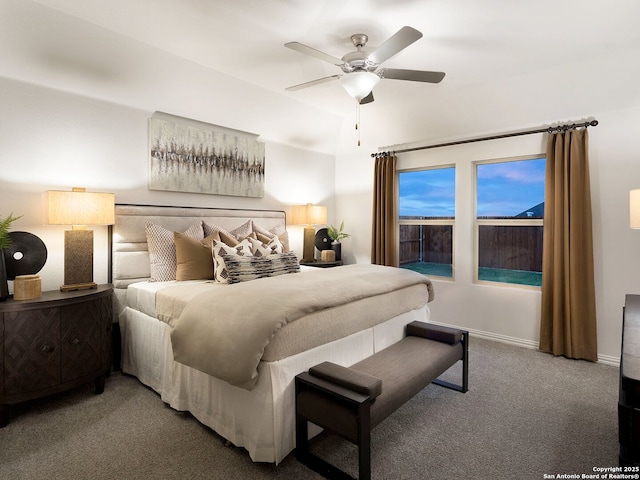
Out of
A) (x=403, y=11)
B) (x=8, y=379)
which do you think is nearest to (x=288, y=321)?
(x=8, y=379)

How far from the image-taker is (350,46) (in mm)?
3146

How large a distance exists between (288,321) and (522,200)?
12.0 ft

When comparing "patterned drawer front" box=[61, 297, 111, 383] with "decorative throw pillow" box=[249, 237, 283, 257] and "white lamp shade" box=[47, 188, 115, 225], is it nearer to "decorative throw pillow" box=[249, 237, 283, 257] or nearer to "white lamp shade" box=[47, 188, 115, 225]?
"white lamp shade" box=[47, 188, 115, 225]

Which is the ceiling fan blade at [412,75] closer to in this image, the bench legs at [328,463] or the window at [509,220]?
the window at [509,220]

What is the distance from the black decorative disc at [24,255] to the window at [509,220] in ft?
14.7

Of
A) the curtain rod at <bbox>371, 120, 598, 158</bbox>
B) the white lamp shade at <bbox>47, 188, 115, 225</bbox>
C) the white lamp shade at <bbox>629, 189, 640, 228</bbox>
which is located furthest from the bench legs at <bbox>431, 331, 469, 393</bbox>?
the white lamp shade at <bbox>47, 188, 115, 225</bbox>

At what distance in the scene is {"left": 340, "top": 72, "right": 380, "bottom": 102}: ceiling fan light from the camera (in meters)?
2.70

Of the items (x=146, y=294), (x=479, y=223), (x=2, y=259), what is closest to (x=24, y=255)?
(x=2, y=259)

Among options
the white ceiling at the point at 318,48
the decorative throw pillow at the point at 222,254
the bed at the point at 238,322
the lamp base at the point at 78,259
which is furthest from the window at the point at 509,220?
the lamp base at the point at 78,259

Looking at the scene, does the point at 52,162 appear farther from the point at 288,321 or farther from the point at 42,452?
the point at 288,321

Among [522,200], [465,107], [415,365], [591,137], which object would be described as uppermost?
[465,107]

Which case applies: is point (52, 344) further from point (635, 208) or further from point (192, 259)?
point (635, 208)

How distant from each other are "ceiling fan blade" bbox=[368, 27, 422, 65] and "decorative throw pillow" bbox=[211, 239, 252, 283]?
1.89 meters

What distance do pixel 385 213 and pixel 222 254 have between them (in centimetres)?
268
